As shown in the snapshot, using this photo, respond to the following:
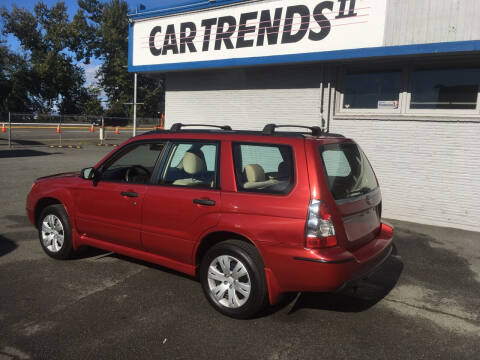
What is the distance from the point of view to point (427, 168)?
7.63 meters

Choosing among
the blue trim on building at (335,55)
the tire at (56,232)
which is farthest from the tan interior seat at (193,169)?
the blue trim on building at (335,55)

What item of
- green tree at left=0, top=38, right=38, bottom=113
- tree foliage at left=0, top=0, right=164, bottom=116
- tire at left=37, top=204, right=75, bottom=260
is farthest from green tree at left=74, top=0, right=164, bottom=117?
tire at left=37, top=204, right=75, bottom=260

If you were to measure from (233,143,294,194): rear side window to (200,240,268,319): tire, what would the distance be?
55cm

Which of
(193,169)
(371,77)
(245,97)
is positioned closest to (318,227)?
(193,169)

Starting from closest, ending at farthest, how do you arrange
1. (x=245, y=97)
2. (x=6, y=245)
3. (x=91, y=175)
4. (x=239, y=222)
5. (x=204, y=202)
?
(x=239, y=222), (x=204, y=202), (x=91, y=175), (x=6, y=245), (x=245, y=97)

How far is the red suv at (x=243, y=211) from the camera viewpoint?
3.27 metres

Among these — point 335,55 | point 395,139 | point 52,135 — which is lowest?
point 52,135

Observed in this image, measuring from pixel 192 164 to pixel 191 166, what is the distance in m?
0.03

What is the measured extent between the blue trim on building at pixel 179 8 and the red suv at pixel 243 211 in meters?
6.13

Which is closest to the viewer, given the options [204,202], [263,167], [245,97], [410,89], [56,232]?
[204,202]

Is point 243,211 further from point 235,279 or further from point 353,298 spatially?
point 353,298

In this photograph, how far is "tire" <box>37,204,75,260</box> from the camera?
4906 millimetres

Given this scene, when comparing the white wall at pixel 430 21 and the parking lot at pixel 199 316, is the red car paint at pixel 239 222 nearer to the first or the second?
the parking lot at pixel 199 316

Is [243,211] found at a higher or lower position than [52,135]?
lower
